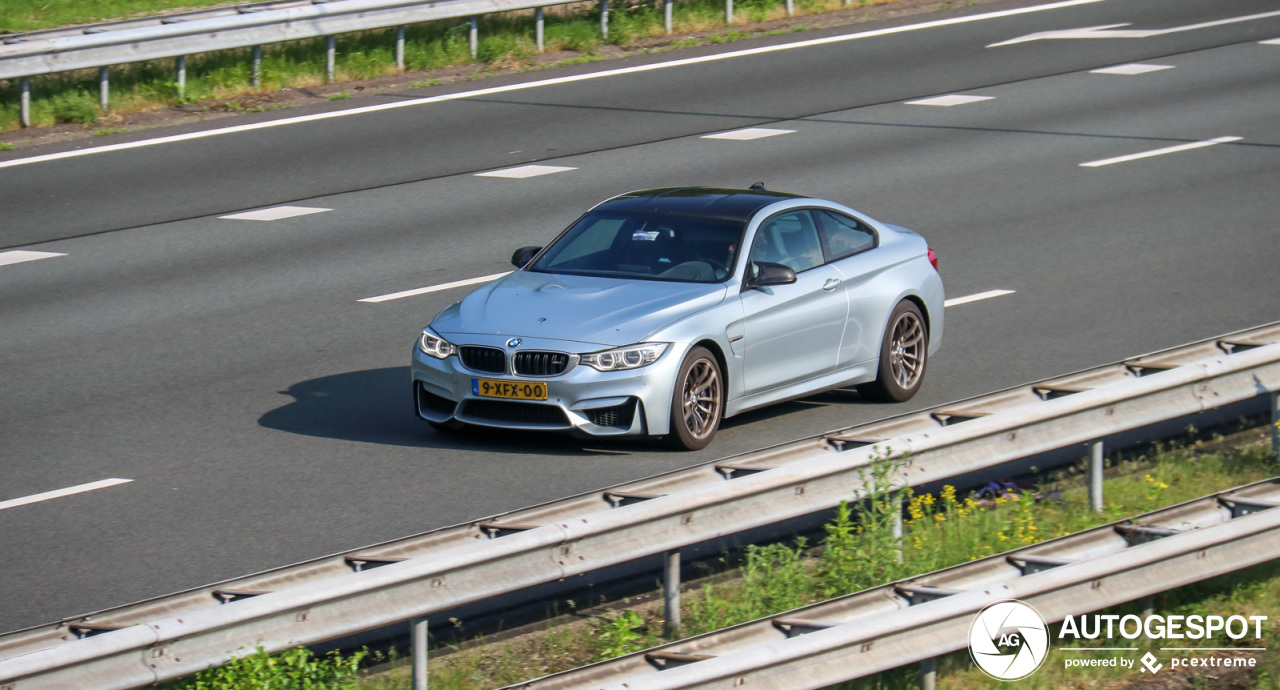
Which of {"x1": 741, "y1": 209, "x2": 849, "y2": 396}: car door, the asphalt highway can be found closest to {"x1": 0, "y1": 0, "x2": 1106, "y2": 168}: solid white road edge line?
the asphalt highway

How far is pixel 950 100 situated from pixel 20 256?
11.9 metres

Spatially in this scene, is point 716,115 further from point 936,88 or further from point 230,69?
point 230,69

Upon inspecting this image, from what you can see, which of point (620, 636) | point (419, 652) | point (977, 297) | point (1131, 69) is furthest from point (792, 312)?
point (1131, 69)

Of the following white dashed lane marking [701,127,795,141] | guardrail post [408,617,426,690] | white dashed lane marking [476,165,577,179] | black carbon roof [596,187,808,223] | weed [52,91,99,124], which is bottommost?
white dashed lane marking [476,165,577,179]

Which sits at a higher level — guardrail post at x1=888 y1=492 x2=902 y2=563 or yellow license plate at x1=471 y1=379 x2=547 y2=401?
guardrail post at x1=888 y1=492 x2=902 y2=563

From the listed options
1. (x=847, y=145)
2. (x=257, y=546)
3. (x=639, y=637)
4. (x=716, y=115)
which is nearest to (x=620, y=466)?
(x=257, y=546)

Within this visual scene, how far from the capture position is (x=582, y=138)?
19.7 m

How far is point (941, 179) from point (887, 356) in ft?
22.9

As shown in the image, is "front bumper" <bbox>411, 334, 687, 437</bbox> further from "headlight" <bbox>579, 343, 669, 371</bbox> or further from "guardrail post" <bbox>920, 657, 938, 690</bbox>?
"guardrail post" <bbox>920, 657, 938, 690</bbox>

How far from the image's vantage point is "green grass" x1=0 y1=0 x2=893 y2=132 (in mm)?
20562

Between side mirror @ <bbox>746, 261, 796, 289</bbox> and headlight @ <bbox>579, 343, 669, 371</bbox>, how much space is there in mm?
991

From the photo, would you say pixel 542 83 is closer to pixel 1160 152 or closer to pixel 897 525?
pixel 1160 152

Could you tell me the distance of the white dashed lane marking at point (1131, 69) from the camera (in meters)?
23.6

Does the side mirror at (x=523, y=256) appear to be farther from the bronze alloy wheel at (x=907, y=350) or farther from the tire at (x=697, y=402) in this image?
the bronze alloy wheel at (x=907, y=350)
